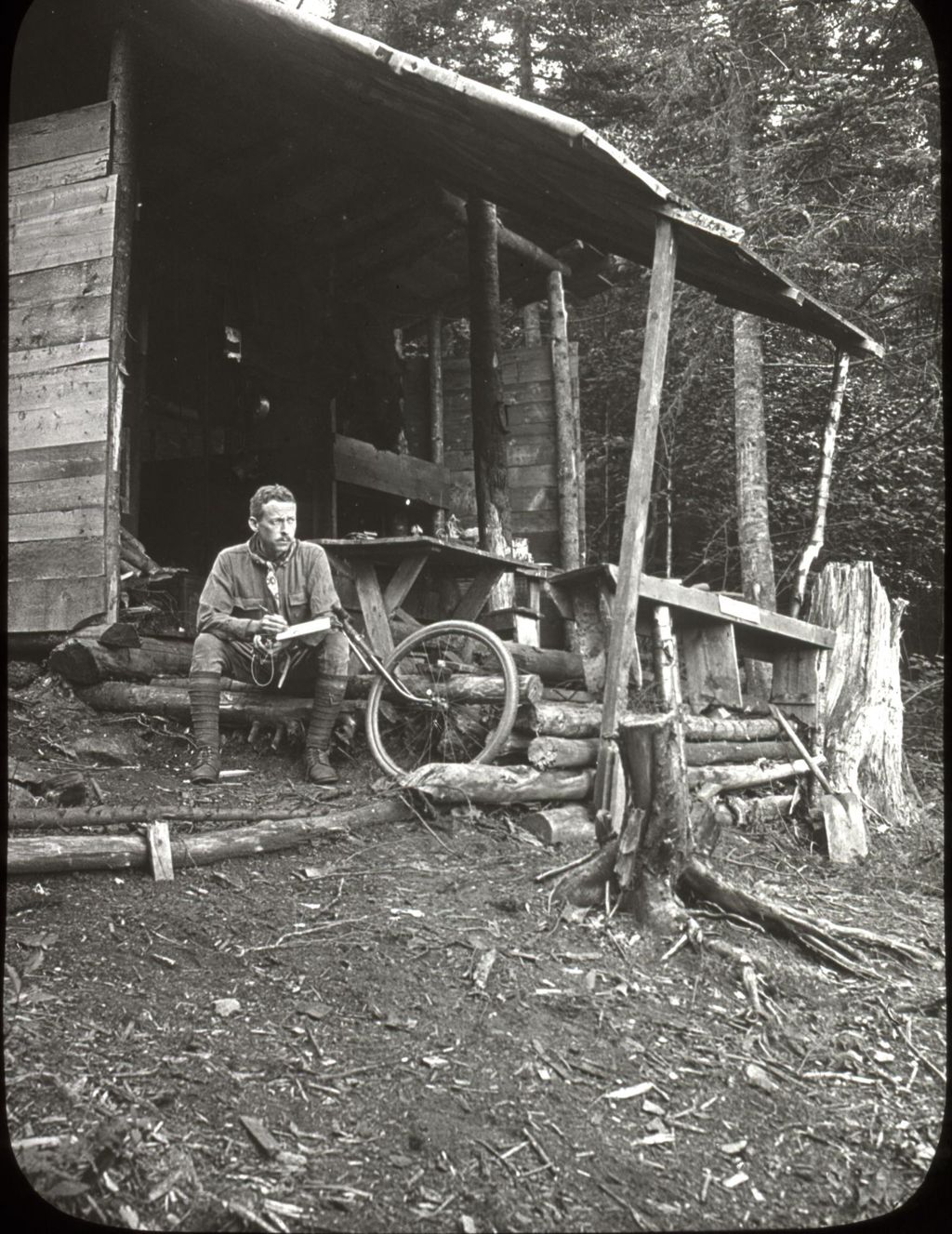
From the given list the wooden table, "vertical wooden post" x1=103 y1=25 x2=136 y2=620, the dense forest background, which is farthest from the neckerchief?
the dense forest background

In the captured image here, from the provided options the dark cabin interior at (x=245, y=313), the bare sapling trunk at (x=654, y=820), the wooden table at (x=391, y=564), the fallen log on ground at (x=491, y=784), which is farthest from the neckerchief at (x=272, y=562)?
the bare sapling trunk at (x=654, y=820)

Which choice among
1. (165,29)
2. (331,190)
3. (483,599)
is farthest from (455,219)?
(483,599)

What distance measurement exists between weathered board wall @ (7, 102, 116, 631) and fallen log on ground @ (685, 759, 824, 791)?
3886mm

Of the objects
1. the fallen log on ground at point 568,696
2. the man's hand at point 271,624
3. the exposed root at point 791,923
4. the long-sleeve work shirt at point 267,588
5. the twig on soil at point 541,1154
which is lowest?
the twig on soil at point 541,1154

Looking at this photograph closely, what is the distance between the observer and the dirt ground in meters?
2.58

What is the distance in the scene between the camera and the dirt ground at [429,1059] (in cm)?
258

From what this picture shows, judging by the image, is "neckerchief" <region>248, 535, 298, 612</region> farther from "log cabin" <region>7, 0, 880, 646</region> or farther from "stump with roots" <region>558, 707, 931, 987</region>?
"stump with roots" <region>558, 707, 931, 987</region>

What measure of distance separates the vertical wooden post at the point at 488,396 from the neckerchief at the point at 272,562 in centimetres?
212

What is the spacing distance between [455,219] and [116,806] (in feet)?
22.9

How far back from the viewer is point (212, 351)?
34.5 feet

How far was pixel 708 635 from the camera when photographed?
294 inches

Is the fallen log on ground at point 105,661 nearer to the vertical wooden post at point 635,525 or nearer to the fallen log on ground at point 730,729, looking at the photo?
the vertical wooden post at point 635,525

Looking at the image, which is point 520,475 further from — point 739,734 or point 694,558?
point 694,558

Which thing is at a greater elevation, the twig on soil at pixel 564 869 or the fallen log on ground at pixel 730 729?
the fallen log on ground at pixel 730 729
